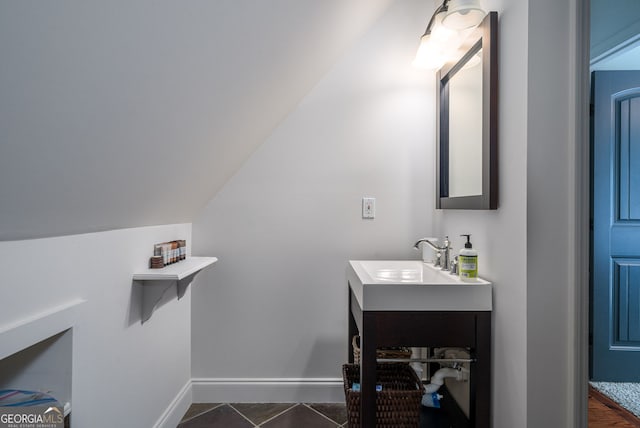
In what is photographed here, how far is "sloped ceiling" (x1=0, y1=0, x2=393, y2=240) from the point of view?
1.87ft

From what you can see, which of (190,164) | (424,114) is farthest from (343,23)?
(190,164)

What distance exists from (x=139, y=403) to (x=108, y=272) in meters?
0.59

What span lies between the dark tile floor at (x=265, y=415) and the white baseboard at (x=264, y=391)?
0.09 ft

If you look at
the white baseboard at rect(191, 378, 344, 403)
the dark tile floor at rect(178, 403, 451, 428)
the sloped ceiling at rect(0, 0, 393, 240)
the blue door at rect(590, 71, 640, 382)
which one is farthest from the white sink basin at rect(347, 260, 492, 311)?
the blue door at rect(590, 71, 640, 382)

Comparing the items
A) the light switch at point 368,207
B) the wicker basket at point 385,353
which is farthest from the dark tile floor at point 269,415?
the light switch at point 368,207

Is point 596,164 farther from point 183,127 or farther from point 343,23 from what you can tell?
point 183,127

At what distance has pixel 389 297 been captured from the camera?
4.43 ft

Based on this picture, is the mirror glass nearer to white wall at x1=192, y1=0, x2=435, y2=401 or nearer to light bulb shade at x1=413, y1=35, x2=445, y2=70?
light bulb shade at x1=413, y1=35, x2=445, y2=70

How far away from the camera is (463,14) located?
1386 millimetres

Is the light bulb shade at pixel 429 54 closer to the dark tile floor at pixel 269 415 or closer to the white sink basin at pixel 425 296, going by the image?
the white sink basin at pixel 425 296

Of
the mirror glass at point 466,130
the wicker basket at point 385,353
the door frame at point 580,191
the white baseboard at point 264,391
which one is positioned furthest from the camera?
the white baseboard at point 264,391

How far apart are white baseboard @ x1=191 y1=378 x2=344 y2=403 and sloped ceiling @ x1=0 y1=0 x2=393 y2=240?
104cm

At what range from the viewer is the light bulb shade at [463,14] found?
1.36m
